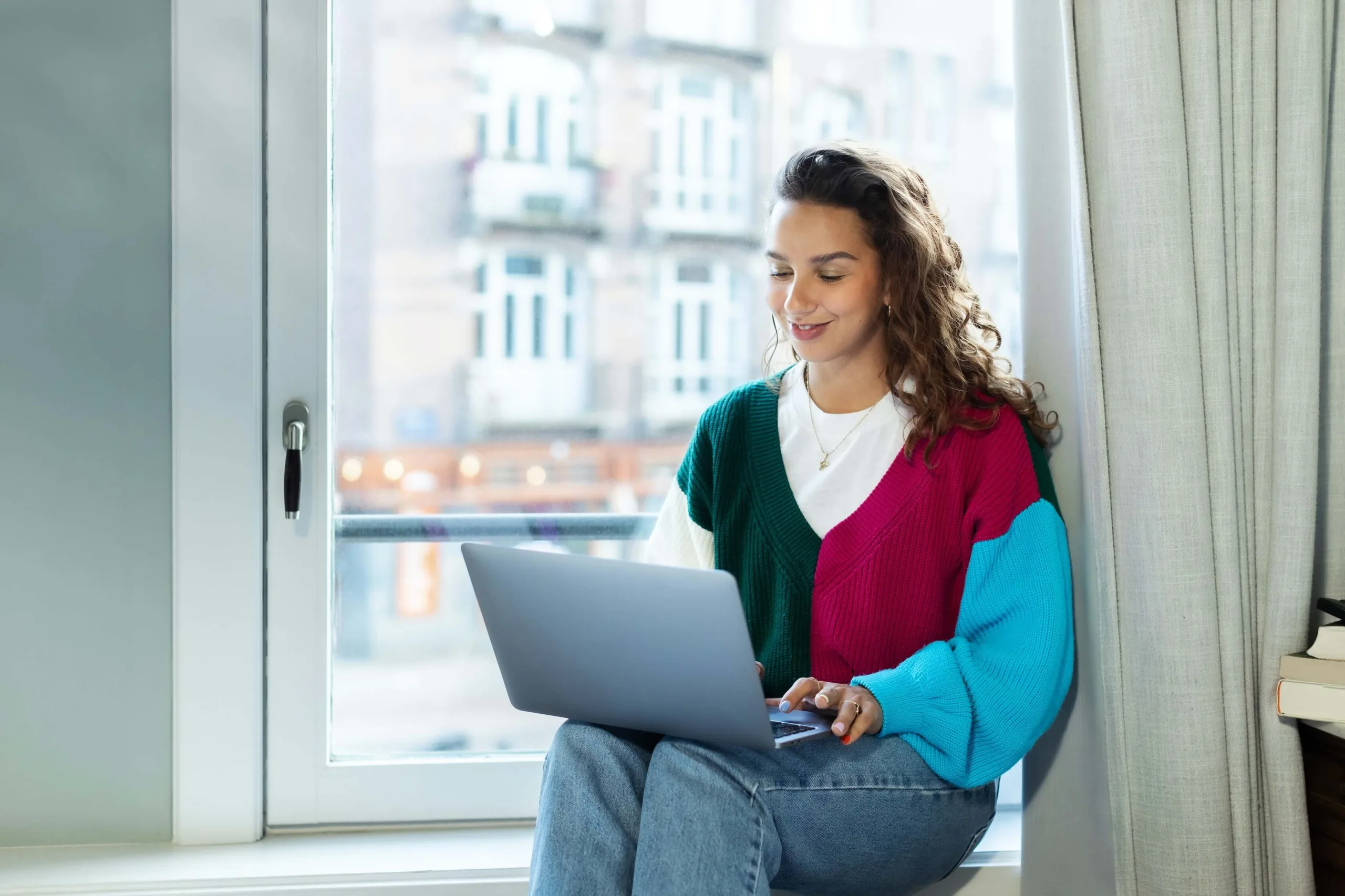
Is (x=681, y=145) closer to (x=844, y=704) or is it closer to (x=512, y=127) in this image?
(x=512, y=127)

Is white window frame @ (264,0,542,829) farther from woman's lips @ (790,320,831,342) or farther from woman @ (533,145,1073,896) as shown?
woman's lips @ (790,320,831,342)

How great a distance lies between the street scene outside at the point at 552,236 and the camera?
1454mm

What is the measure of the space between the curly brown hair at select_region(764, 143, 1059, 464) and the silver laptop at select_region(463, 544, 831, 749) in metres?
0.41

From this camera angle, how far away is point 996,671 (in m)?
1.14

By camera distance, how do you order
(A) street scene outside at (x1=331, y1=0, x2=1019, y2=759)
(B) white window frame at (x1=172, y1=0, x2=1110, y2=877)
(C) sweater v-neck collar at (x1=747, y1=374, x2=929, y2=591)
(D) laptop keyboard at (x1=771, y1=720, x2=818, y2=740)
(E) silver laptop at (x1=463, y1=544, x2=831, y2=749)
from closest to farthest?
1. (E) silver laptop at (x1=463, y1=544, x2=831, y2=749)
2. (D) laptop keyboard at (x1=771, y1=720, x2=818, y2=740)
3. (C) sweater v-neck collar at (x1=747, y1=374, x2=929, y2=591)
4. (B) white window frame at (x1=172, y1=0, x2=1110, y2=877)
5. (A) street scene outside at (x1=331, y1=0, x2=1019, y2=759)

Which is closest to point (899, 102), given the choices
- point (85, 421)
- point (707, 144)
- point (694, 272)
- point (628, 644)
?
point (707, 144)

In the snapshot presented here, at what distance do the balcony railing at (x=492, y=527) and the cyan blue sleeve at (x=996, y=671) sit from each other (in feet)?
1.56

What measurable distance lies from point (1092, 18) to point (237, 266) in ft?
3.57

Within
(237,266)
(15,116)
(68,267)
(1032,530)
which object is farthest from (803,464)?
(15,116)

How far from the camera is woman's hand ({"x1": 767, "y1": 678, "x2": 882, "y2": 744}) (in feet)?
3.63

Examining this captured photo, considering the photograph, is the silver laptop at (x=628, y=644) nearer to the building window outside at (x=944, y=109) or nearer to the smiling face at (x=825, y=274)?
the smiling face at (x=825, y=274)

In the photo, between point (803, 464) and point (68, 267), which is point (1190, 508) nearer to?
point (803, 464)

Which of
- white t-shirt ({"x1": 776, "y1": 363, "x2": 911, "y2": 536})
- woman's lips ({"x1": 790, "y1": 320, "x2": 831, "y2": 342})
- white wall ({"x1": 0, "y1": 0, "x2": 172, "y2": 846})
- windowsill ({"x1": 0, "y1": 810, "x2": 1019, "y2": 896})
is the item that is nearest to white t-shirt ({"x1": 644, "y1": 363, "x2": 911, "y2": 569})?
white t-shirt ({"x1": 776, "y1": 363, "x2": 911, "y2": 536})

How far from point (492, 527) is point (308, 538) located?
0.25m
